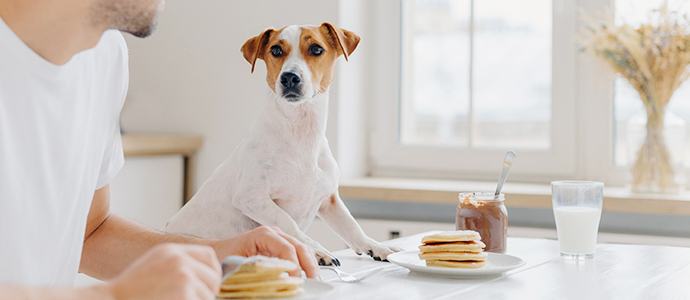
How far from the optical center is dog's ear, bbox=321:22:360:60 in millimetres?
1396

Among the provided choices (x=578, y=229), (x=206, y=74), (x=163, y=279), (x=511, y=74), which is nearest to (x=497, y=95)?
(x=511, y=74)

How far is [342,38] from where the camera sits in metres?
1.41

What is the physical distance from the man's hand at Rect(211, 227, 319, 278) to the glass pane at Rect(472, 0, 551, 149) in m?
1.75

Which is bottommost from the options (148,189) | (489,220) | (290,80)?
(148,189)

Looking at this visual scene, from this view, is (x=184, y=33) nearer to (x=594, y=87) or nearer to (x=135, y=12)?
(x=594, y=87)

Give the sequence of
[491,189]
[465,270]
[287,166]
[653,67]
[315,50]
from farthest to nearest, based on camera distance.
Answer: [491,189] → [653,67] → [315,50] → [287,166] → [465,270]

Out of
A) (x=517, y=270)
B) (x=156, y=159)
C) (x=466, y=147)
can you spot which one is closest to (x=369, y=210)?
(x=466, y=147)

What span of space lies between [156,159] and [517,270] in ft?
5.71

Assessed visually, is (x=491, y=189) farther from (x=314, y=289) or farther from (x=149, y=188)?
(x=314, y=289)

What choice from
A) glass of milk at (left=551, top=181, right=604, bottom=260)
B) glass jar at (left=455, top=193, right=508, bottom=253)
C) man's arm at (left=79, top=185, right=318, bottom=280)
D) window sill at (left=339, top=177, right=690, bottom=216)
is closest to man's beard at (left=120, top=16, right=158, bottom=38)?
man's arm at (left=79, top=185, right=318, bottom=280)

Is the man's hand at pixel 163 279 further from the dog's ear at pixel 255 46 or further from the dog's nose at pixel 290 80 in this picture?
the dog's ear at pixel 255 46

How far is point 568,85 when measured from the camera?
7.57ft

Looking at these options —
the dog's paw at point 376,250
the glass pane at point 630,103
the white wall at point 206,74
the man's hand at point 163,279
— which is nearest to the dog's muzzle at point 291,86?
the dog's paw at point 376,250

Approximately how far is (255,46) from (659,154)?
4.48 ft
